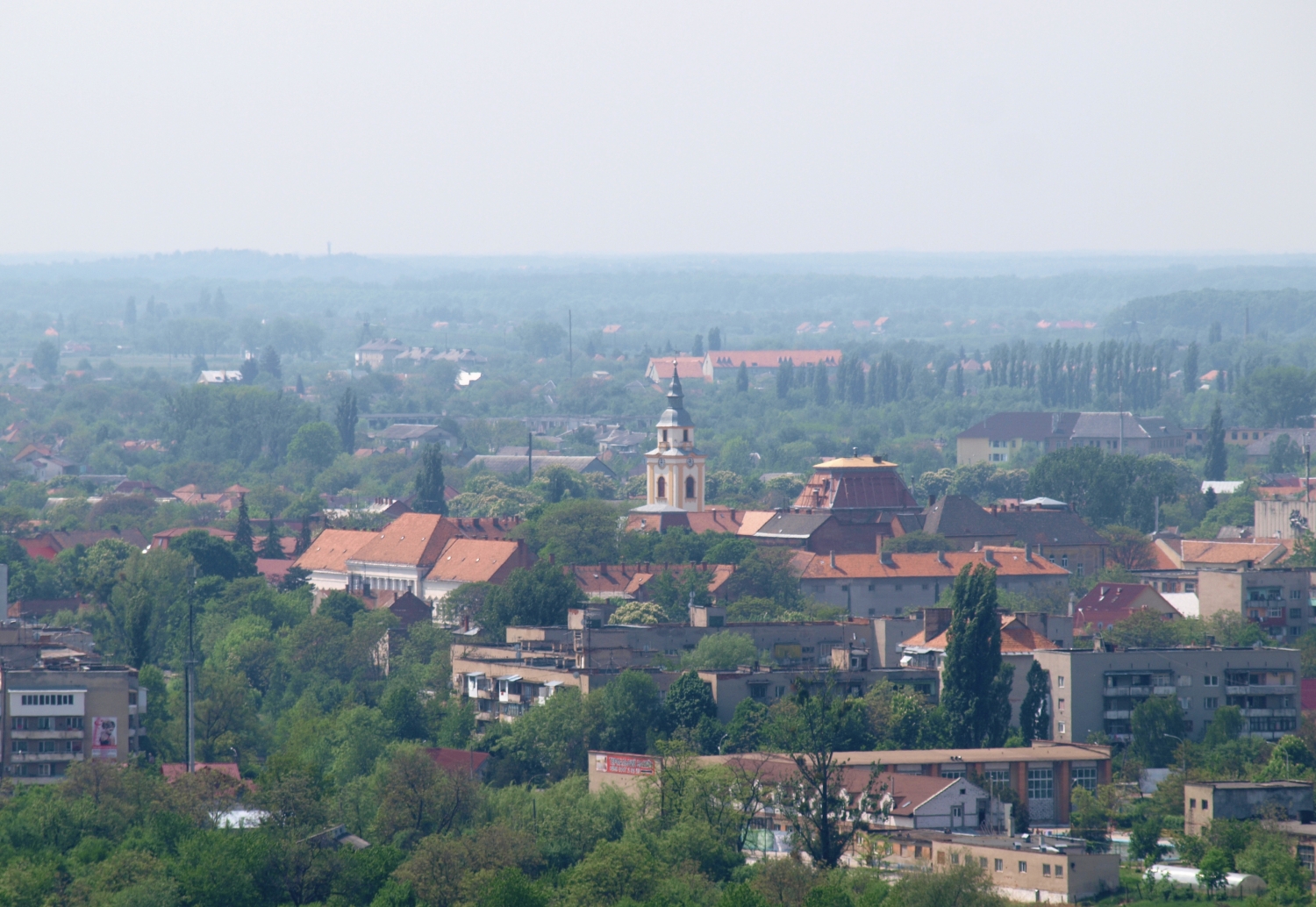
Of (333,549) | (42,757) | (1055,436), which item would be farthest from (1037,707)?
(1055,436)

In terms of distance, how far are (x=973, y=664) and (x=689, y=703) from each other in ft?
18.5

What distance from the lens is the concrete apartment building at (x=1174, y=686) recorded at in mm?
59125

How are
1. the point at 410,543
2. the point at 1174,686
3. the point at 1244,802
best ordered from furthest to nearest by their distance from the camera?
the point at 410,543 < the point at 1174,686 < the point at 1244,802

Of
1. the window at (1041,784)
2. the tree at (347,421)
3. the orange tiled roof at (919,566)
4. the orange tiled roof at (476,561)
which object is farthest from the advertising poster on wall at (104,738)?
the tree at (347,421)

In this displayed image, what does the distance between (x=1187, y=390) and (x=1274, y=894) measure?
509 feet

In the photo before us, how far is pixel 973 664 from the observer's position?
5781 centimetres

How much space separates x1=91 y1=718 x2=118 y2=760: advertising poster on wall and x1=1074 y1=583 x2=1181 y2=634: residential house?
80.5ft

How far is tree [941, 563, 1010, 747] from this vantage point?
187 ft

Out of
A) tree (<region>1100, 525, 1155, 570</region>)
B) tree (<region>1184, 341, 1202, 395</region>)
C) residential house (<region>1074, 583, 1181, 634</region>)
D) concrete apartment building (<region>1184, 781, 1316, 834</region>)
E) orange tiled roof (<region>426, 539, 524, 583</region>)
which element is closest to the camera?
concrete apartment building (<region>1184, 781, 1316, 834</region>)

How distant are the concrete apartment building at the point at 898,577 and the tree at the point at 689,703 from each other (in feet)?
73.1

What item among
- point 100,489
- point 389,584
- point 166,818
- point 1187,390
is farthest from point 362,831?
point 1187,390

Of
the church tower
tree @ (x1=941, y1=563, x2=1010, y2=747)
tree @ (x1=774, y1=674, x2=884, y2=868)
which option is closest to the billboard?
tree @ (x1=774, y1=674, x2=884, y2=868)

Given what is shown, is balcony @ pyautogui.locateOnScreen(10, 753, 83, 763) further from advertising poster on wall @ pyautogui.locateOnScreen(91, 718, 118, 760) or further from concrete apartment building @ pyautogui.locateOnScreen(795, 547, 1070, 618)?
concrete apartment building @ pyautogui.locateOnScreen(795, 547, 1070, 618)

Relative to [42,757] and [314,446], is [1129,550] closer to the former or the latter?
[42,757]
